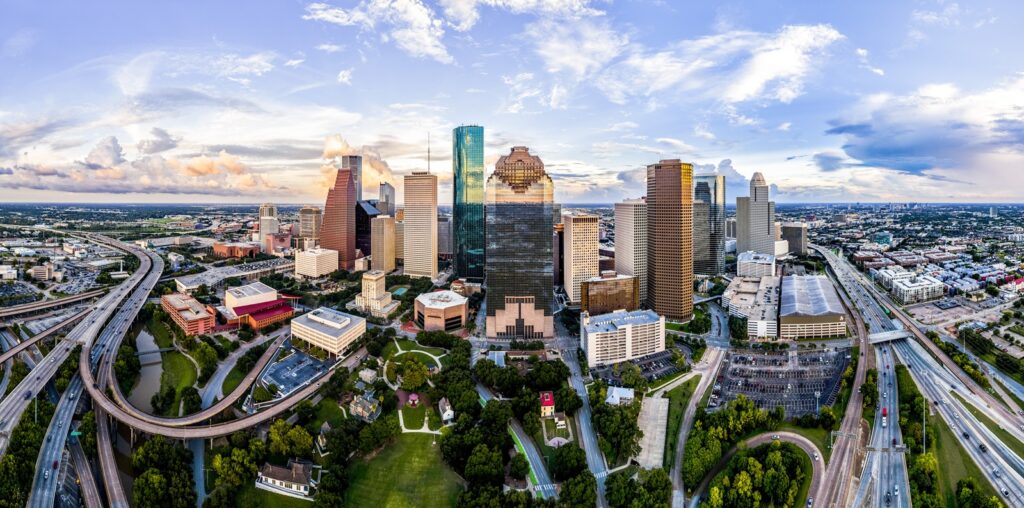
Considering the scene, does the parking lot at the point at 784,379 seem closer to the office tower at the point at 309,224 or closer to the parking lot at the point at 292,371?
the parking lot at the point at 292,371

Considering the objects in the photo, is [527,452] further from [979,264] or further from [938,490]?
[979,264]

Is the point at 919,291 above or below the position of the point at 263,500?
above

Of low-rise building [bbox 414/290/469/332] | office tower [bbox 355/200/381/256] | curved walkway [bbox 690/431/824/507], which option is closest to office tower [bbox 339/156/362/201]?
office tower [bbox 355/200/381/256]

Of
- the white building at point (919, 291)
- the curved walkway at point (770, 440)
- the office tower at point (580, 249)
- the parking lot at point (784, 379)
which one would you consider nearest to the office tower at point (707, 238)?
the white building at point (919, 291)

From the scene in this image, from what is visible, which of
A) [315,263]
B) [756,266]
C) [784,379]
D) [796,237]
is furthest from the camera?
[796,237]

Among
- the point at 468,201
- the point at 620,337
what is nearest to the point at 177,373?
the point at 620,337

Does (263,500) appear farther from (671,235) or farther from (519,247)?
(671,235)
